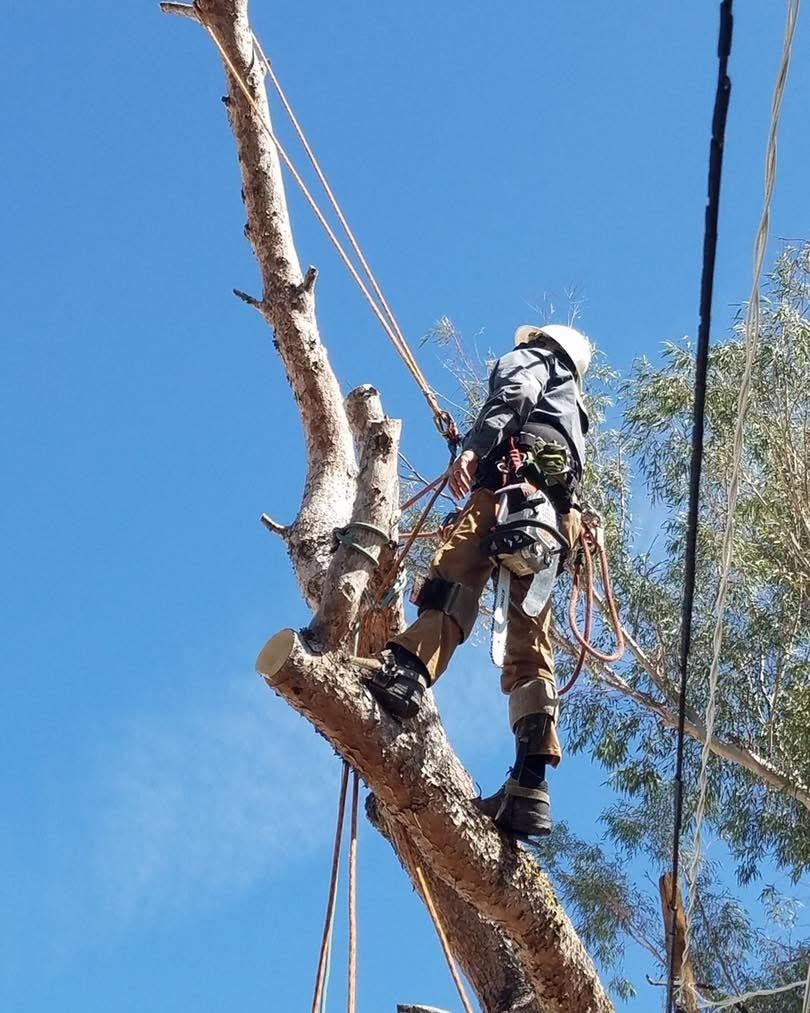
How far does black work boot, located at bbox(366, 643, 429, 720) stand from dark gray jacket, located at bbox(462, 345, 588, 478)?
779mm

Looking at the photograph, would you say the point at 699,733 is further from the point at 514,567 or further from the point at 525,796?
the point at 525,796

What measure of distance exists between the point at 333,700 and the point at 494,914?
0.82 m

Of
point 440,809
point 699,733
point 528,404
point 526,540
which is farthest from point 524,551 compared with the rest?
point 699,733

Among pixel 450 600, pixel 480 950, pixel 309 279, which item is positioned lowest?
pixel 480 950

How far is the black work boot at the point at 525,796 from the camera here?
4.10 m

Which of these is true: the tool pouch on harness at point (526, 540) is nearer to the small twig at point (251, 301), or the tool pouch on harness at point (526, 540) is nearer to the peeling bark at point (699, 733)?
the small twig at point (251, 301)

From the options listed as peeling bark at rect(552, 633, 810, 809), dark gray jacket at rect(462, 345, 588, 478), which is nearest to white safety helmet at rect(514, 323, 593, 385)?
dark gray jacket at rect(462, 345, 588, 478)

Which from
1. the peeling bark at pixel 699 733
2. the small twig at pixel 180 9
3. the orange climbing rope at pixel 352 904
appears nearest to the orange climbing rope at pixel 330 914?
the orange climbing rope at pixel 352 904

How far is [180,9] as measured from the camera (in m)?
6.09

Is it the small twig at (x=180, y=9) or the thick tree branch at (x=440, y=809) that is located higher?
the small twig at (x=180, y=9)

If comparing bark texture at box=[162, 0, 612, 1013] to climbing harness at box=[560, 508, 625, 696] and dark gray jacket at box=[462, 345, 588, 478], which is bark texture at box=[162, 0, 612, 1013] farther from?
climbing harness at box=[560, 508, 625, 696]

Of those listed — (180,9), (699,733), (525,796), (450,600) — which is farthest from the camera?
(699,733)

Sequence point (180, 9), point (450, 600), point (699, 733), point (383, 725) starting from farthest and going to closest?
point (699, 733)
point (180, 9)
point (450, 600)
point (383, 725)

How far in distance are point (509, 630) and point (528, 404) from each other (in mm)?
716
